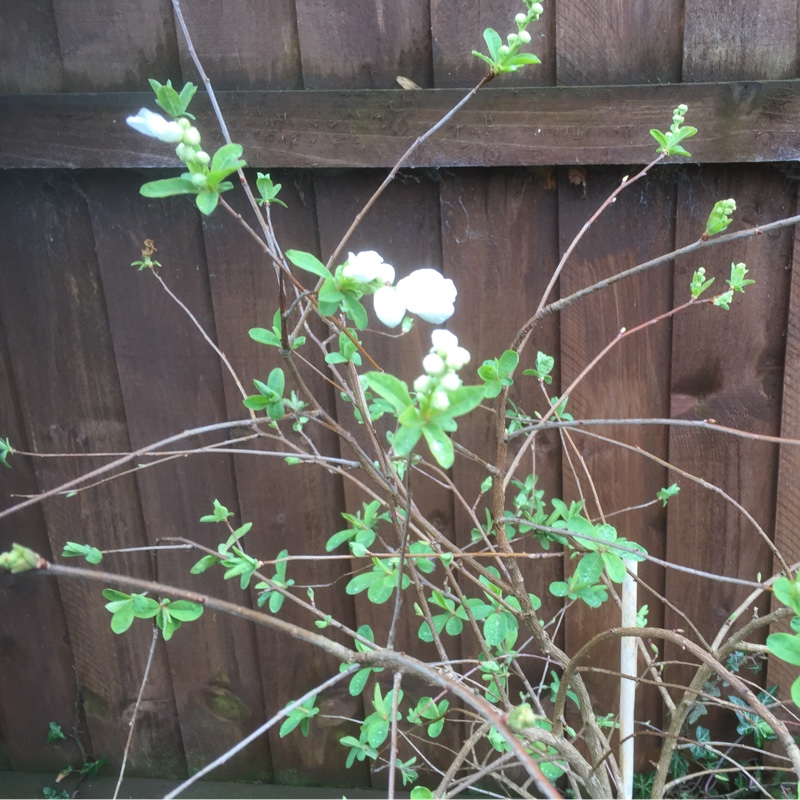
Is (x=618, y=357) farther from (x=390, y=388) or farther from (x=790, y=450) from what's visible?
(x=390, y=388)

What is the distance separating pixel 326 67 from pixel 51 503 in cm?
104

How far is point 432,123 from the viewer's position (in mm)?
1114

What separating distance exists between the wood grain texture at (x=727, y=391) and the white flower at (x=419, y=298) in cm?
80

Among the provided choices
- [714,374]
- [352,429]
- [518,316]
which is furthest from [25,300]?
[714,374]

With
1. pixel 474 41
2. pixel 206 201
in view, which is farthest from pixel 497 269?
pixel 206 201

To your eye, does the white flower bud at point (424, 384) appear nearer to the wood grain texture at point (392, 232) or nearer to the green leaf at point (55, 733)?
the wood grain texture at point (392, 232)

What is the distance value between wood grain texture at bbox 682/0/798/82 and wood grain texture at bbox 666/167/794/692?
0.16m

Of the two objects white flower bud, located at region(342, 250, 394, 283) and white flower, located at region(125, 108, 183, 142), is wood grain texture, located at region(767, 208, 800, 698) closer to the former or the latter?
white flower bud, located at region(342, 250, 394, 283)

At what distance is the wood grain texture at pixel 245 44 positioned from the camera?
114cm

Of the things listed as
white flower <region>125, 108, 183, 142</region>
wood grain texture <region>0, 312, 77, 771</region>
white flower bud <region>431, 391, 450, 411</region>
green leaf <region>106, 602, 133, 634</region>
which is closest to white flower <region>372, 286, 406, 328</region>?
white flower bud <region>431, 391, 450, 411</region>

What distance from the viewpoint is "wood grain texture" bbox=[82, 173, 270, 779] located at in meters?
1.25

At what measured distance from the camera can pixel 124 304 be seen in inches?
51.0

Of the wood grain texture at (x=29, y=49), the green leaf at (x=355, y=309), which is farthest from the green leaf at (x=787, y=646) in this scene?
the wood grain texture at (x=29, y=49)

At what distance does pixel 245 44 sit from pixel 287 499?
2.82 ft
